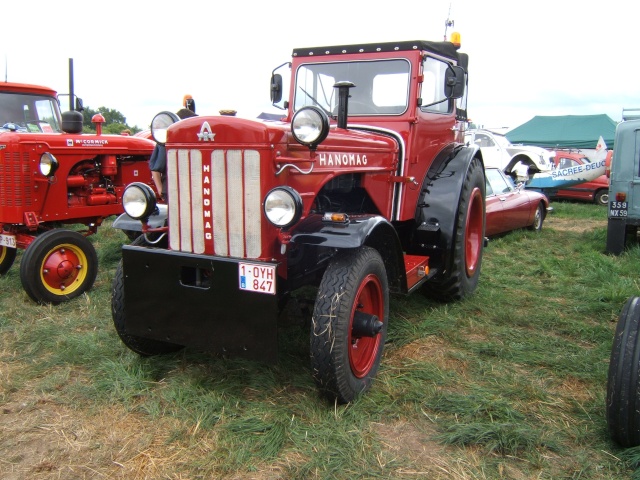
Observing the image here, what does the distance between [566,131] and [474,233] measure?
20.4 meters

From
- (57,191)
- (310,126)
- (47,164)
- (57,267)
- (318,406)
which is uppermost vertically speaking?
(310,126)

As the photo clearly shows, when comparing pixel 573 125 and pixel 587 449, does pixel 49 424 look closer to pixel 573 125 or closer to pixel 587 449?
pixel 587 449

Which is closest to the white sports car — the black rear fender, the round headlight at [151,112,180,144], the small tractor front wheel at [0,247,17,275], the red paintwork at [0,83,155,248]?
the black rear fender

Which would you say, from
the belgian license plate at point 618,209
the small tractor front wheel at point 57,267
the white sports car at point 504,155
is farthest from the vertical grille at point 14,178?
the white sports car at point 504,155

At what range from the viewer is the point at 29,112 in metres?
6.52

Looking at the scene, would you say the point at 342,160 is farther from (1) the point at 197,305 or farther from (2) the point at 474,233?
(2) the point at 474,233

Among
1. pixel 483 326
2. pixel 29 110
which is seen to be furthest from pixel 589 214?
pixel 29 110

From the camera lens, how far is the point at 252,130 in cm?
288

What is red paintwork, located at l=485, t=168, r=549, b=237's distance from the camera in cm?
788

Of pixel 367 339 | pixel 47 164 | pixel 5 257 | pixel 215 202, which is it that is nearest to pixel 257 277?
pixel 215 202

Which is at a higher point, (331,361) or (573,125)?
(573,125)

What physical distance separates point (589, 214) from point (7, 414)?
11.6 meters

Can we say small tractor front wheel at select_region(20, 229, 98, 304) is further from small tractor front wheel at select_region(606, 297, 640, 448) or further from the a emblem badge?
small tractor front wheel at select_region(606, 297, 640, 448)

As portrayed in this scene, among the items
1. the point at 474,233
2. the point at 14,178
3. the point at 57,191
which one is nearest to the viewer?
the point at 14,178
